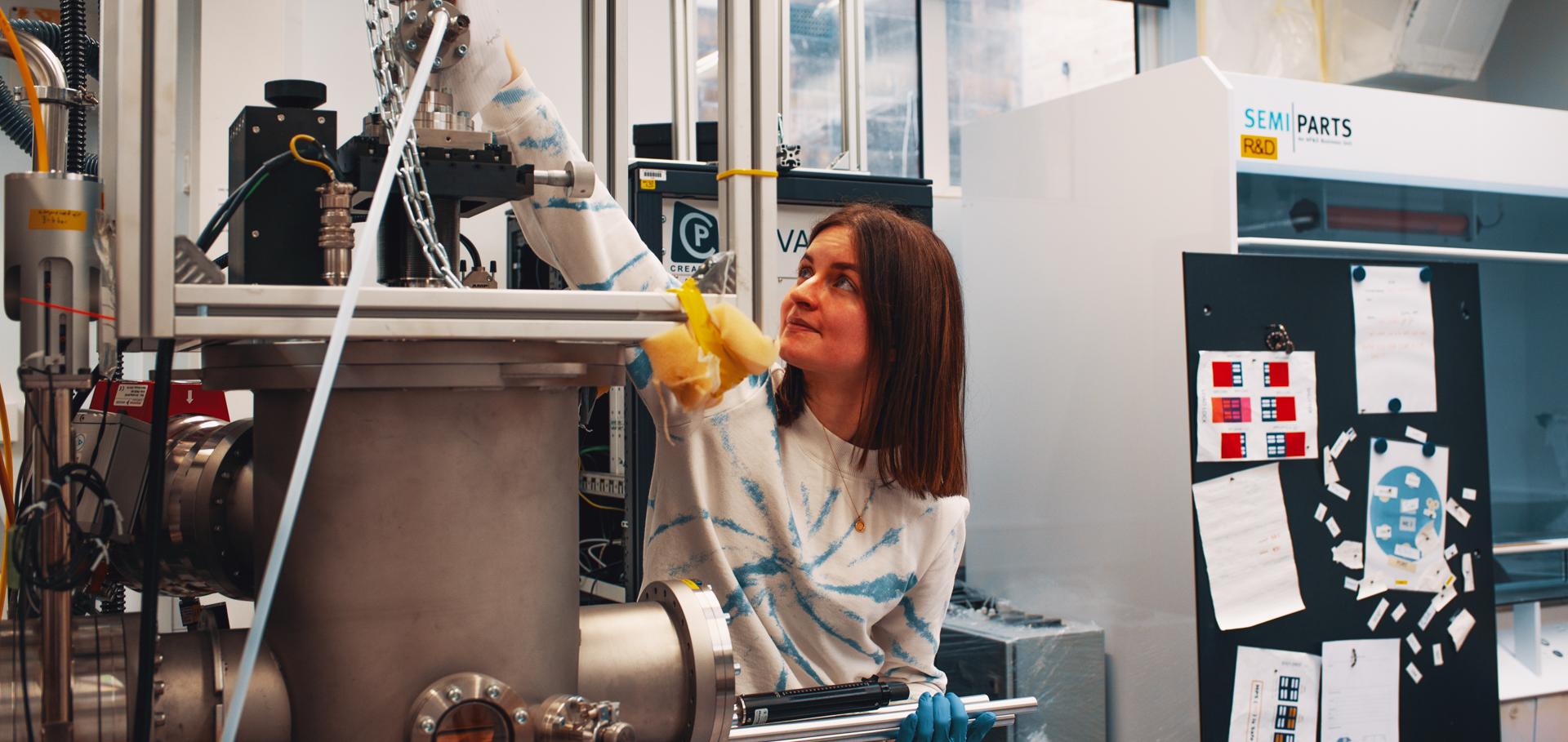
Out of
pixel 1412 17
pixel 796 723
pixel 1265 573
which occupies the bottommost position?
pixel 1265 573

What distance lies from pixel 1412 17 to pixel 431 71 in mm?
3410

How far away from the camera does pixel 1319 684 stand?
253 centimetres

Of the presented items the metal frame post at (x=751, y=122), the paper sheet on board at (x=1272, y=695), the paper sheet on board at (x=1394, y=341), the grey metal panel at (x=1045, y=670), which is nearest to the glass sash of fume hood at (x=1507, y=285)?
the paper sheet on board at (x=1394, y=341)

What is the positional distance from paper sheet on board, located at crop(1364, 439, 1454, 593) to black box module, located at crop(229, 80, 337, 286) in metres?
2.42

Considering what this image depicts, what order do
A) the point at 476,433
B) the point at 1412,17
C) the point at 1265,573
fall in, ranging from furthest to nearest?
1. the point at 1412,17
2. the point at 1265,573
3. the point at 476,433

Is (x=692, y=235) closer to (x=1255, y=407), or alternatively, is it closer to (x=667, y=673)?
(x=1255, y=407)

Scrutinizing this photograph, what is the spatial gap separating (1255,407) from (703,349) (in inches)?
82.4

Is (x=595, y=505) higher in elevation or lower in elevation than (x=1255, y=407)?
lower

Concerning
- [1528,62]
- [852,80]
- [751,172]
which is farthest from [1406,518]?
[751,172]

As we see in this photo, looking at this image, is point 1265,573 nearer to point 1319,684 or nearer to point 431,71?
point 1319,684

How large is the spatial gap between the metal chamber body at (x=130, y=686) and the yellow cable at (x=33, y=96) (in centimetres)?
31

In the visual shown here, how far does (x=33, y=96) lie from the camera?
812 mm

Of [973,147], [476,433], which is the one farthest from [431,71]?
[973,147]

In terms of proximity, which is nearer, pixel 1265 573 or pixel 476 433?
pixel 476 433
